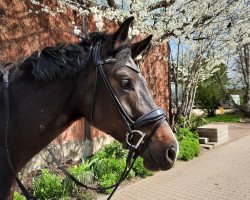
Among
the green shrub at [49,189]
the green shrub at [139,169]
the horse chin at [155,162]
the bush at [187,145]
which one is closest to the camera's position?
the horse chin at [155,162]

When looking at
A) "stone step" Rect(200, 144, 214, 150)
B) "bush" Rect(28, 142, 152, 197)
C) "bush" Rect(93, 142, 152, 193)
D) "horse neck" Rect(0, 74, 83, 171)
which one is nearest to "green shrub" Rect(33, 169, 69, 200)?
"bush" Rect(28, 142, 152, 197)

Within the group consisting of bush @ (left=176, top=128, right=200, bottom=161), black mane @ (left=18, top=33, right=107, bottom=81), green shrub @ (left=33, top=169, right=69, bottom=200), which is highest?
black mane @ (left=18, top=33, right=107, bottom=81)

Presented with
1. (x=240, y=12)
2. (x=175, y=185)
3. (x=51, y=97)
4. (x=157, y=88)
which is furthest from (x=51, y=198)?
(x=240, y=12)

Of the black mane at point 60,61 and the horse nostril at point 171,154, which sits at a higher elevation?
the black mane at point 60,61

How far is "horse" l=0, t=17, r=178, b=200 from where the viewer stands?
2076 mm

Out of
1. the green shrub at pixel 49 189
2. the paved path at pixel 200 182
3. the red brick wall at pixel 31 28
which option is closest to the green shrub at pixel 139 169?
the paved path at pixel 200 182

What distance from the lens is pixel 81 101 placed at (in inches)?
85.0

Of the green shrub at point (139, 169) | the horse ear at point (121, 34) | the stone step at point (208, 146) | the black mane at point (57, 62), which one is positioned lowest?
the stone step at point (208, 146)

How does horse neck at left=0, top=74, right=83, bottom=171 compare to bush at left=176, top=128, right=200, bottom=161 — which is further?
bush at left=176, top=128, right=200, bottom=161

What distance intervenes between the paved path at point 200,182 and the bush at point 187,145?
24 cm

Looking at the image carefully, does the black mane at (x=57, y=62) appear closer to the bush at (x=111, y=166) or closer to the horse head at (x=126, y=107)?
the horse head at (x=126, y=107)

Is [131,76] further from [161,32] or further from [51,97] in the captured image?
[161,32]

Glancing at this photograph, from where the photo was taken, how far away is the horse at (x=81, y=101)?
2.08 metres

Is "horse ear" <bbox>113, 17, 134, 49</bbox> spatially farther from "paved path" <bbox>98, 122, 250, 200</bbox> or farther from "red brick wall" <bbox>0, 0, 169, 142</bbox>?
"paved path" <bbox>98, 122, 250, 200</bbox>
